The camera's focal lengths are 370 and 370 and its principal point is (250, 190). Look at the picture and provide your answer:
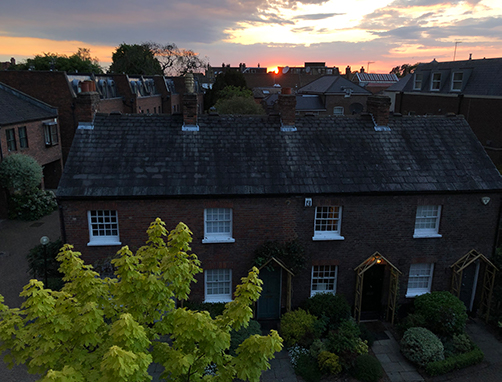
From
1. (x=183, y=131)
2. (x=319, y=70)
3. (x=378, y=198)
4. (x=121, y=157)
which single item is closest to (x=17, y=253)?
(x=121, y=157)

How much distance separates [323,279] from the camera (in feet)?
53.3

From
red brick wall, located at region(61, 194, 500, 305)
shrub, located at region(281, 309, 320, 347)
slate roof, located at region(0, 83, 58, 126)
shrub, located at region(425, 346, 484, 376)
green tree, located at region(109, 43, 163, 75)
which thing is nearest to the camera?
shrub, located at region(425, 346, 484, 376)

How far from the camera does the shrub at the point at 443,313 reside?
14.6 m

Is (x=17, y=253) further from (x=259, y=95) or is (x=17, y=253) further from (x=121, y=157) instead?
(x=259, y=95)

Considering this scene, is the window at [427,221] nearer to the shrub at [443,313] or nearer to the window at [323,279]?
the shrub at [443,313]

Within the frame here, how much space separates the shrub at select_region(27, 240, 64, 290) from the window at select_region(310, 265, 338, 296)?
423 inches

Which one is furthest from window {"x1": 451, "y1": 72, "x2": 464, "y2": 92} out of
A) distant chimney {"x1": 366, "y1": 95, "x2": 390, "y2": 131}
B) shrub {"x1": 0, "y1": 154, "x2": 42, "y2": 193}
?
shrub {"x1": 0, "y1": 154, "x2": 42, "y2": 193}

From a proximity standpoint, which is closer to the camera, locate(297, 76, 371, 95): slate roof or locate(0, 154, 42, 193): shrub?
locate(0, 154, 42, 193): shrub

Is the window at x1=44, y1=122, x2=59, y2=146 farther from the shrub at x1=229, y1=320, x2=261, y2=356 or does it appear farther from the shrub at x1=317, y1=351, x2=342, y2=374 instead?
the shrub at x1=317, y1=351, x2=342, y2=374

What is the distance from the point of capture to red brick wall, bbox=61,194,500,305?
48.2ft

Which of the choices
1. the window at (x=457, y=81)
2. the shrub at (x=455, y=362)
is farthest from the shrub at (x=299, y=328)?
the window at (x=457, y=81)

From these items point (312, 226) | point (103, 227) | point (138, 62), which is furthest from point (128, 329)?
point (138, 62)

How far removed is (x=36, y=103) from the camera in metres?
34.2

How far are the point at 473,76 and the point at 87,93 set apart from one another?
3523 centimetres
